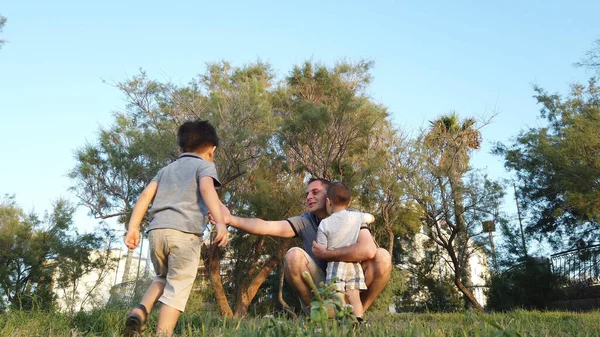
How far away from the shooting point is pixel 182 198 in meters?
3.55

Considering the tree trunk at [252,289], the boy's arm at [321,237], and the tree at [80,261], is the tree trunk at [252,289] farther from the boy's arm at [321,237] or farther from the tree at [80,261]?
the boy's arm at [321,237]

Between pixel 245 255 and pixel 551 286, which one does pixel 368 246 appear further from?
pixel 245 255

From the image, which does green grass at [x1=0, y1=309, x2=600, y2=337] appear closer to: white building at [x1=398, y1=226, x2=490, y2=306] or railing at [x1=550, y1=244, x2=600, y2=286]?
railing at [x1=550, y1=244, x2=600, y2=286]

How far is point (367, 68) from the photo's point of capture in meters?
18.1

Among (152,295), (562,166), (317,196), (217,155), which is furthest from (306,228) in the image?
(562,166)

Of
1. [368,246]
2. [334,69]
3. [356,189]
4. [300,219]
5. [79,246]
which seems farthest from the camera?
[79,246]

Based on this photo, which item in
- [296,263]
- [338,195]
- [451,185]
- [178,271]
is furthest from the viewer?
[451,185]

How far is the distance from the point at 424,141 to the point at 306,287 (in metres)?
16.5

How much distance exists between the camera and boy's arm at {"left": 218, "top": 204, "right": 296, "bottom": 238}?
3857mm

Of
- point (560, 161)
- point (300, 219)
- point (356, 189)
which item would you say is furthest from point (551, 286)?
point (300, 219)

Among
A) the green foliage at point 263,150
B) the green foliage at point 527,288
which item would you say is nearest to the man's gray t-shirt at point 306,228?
the green foliage at point 263,150

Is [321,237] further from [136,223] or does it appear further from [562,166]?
[562,166]

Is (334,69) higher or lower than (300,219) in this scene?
higher

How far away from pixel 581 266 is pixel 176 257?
575 inches
